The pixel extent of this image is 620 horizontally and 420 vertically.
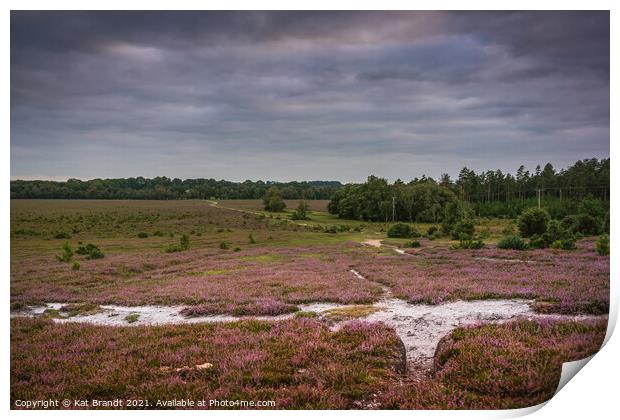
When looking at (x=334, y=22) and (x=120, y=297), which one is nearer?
(x=334, y=22)

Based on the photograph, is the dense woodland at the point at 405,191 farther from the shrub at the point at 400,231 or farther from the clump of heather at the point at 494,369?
the clump of heather at the point at 494,369

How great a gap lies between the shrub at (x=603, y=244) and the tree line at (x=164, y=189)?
7615 mm

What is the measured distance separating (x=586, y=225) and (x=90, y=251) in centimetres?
1459

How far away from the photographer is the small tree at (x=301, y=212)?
1398 cm

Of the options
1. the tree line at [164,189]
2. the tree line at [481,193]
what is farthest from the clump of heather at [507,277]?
the tree line at [164,189]

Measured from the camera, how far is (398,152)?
1207 cm

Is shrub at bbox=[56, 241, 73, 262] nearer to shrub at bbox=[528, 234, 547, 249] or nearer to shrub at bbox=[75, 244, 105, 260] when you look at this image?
shrub at bbox=[75, 244, 105, 260]

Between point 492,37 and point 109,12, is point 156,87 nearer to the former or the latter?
point 109,12

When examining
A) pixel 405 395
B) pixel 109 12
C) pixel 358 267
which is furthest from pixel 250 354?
pixel 109 12

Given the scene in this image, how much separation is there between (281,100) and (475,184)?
8396 millimetres

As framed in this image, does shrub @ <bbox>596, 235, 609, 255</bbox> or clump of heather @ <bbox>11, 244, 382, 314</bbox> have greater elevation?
shrub @ <bbox>596, 235, 609, 255</bbox>

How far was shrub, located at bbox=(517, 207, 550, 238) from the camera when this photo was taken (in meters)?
15.3

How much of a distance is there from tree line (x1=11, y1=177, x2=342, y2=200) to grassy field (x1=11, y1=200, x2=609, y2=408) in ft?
1.00

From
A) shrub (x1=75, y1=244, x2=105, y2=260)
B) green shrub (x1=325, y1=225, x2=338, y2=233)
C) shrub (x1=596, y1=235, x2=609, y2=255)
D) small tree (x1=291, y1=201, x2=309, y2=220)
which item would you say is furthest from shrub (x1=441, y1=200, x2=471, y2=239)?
shrub (x1=75, y1=244, x2=105, y2=260)
